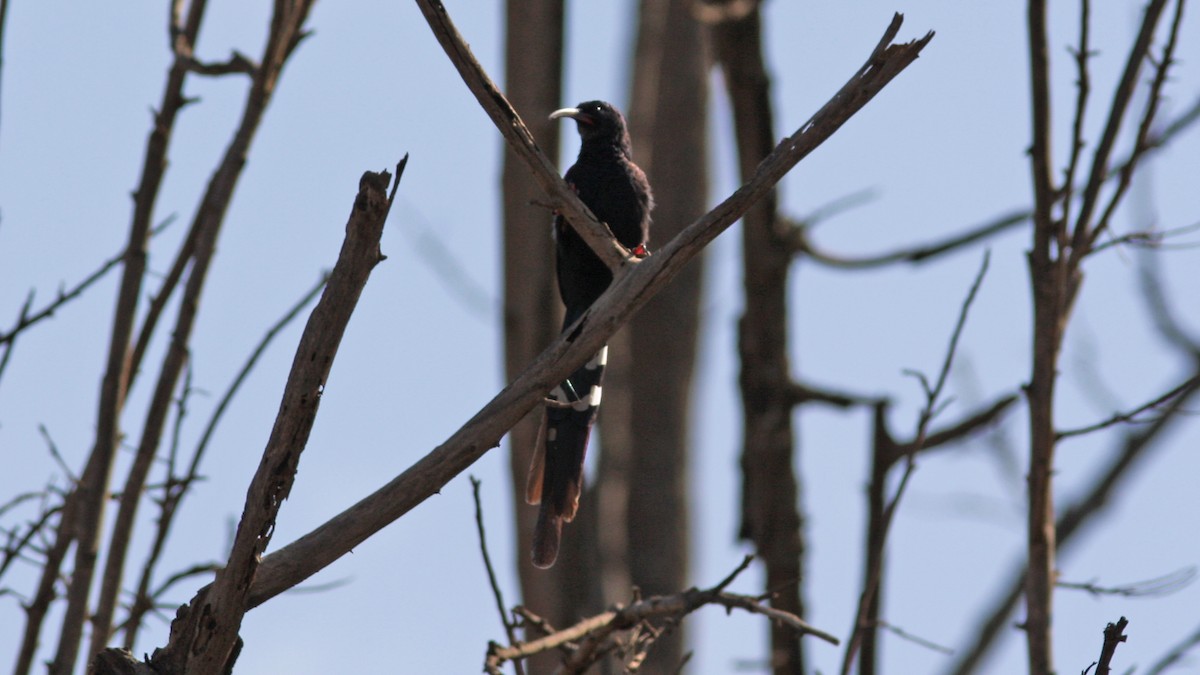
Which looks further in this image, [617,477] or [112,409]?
[617,477]

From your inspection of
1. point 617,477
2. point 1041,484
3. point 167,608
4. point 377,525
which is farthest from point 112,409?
point 617,477

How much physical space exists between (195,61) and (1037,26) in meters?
2.55

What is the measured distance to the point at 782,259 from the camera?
5.89 meters

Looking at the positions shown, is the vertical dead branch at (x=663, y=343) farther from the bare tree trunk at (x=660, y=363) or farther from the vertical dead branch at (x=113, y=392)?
the vertical dead branch at (x=113, y=392)

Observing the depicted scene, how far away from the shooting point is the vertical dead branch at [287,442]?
2.31 meters

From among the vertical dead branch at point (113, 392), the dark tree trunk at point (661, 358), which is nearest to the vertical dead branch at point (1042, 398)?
the vertical dead branch at point (113, 392)

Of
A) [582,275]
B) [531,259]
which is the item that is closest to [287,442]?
[582,275]

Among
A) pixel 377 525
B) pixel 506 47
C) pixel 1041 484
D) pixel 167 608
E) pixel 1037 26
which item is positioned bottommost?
pixel 377 525

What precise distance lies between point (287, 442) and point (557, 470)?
54.4 inches

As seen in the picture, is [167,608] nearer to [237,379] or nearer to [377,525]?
[237,379]

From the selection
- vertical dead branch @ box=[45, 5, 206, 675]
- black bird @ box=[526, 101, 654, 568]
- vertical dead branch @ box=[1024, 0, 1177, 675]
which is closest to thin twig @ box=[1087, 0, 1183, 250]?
vertical dead branch @ box=[1024, 0, 1177, 675]

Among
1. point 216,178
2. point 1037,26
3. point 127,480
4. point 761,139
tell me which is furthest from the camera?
point 761,139

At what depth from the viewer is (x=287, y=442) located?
234cm

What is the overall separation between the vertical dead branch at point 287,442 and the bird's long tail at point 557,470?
1.12 m
